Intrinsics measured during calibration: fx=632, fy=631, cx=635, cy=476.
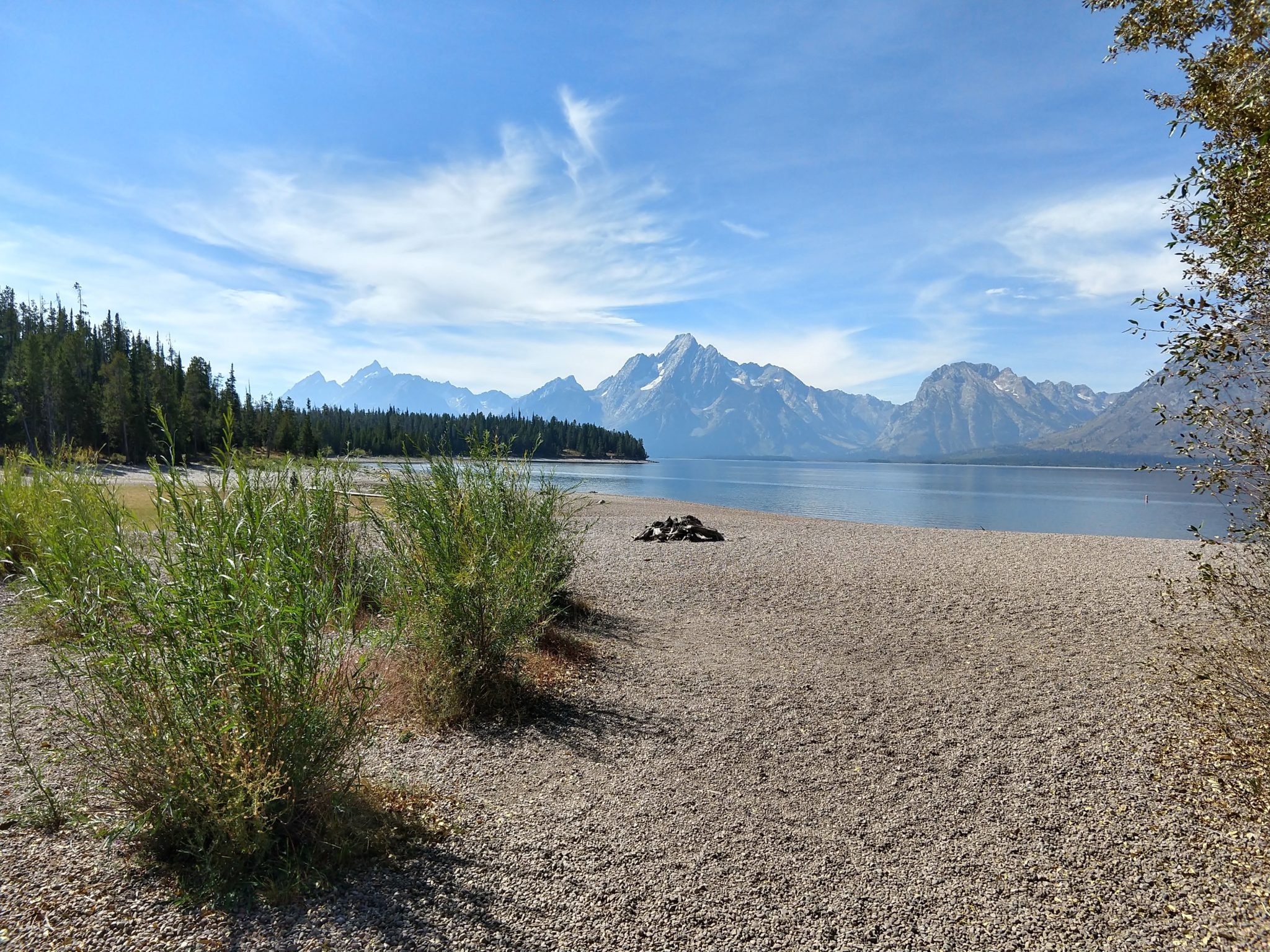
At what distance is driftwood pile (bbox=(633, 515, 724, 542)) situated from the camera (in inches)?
639

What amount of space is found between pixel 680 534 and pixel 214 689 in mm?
13633

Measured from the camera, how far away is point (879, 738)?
520cm

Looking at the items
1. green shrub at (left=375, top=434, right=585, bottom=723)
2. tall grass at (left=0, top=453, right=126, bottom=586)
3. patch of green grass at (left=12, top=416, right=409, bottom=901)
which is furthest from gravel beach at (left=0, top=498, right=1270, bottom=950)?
tall grass at (left=0, top=453, right=126, bottom=586)

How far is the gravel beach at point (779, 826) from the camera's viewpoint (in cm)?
298

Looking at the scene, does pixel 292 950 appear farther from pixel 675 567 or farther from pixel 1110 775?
pixel 675 567

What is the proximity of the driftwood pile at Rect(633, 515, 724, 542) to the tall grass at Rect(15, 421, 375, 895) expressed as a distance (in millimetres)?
13001

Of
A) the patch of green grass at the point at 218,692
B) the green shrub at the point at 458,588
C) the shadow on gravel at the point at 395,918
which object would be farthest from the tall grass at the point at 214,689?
the green shrub at the point at 458,588

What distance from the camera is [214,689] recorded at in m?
3.11

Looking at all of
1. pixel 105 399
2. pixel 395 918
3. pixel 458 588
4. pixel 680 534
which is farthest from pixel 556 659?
pixel 105 399

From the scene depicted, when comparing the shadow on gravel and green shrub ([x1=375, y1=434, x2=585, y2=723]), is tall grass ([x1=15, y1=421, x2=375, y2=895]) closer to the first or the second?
the shadow on gravel

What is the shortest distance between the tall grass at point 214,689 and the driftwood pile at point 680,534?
42.7ft

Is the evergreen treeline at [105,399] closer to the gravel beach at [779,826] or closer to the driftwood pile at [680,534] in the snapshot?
the driftwood pile at [680,534]

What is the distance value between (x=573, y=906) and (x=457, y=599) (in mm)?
2830

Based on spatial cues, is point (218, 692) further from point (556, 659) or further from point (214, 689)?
point (556, 659)
